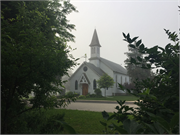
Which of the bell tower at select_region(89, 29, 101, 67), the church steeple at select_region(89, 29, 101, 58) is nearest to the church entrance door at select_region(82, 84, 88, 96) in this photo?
the bell tower at select_region(89, 29, 101, 67)

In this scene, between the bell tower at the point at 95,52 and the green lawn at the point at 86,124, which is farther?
the bell tower at the point at 95,52

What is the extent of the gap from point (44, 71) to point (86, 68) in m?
29.3

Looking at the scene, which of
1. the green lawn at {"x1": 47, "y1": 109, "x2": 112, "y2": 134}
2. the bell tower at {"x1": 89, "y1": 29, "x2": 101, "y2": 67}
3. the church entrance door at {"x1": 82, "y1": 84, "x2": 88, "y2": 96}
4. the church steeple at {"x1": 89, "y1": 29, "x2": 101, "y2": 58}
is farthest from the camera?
the church steeple at {"x1": 89, "y1": 29, "x2": 101, "y2": 58}

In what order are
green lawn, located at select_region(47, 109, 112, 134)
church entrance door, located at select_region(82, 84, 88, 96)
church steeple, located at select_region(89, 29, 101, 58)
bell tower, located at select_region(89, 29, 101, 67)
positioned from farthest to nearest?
church steeple, located at select_region(89, 29, 101, 58) → bell tower, located at select_region(89, 29, 101, 67) → church entrance door, located at select_region(82, 84, 88, 96) → green lawn, located at select_region(47, 109, 112, 134)

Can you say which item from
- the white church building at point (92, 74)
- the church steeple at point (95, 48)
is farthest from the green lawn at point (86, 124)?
the church steeple at point (95, 48)

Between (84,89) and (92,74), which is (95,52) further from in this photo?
(84,89)

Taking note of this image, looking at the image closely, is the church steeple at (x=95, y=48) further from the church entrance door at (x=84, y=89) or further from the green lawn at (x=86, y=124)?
the green lawn at (x=86, y=124)

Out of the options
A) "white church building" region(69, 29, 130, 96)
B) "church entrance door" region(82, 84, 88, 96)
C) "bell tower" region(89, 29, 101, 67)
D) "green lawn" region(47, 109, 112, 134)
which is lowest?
"green lawn" region(47, 109, 112, 134)

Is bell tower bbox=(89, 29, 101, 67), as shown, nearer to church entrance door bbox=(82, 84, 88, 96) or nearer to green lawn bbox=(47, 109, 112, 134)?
church entrance door bbox=(82, 84, 88, 96)

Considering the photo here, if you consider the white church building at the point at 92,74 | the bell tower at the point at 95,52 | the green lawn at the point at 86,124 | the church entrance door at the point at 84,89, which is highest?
the bell tower at the point at 95,52

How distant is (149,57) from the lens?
3.72ft

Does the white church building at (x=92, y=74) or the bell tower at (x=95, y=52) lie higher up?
the bell tower at (x=95, y=52)

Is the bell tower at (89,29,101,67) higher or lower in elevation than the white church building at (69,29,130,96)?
higher

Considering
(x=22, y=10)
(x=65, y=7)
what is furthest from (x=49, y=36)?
(x=65, y=7)
